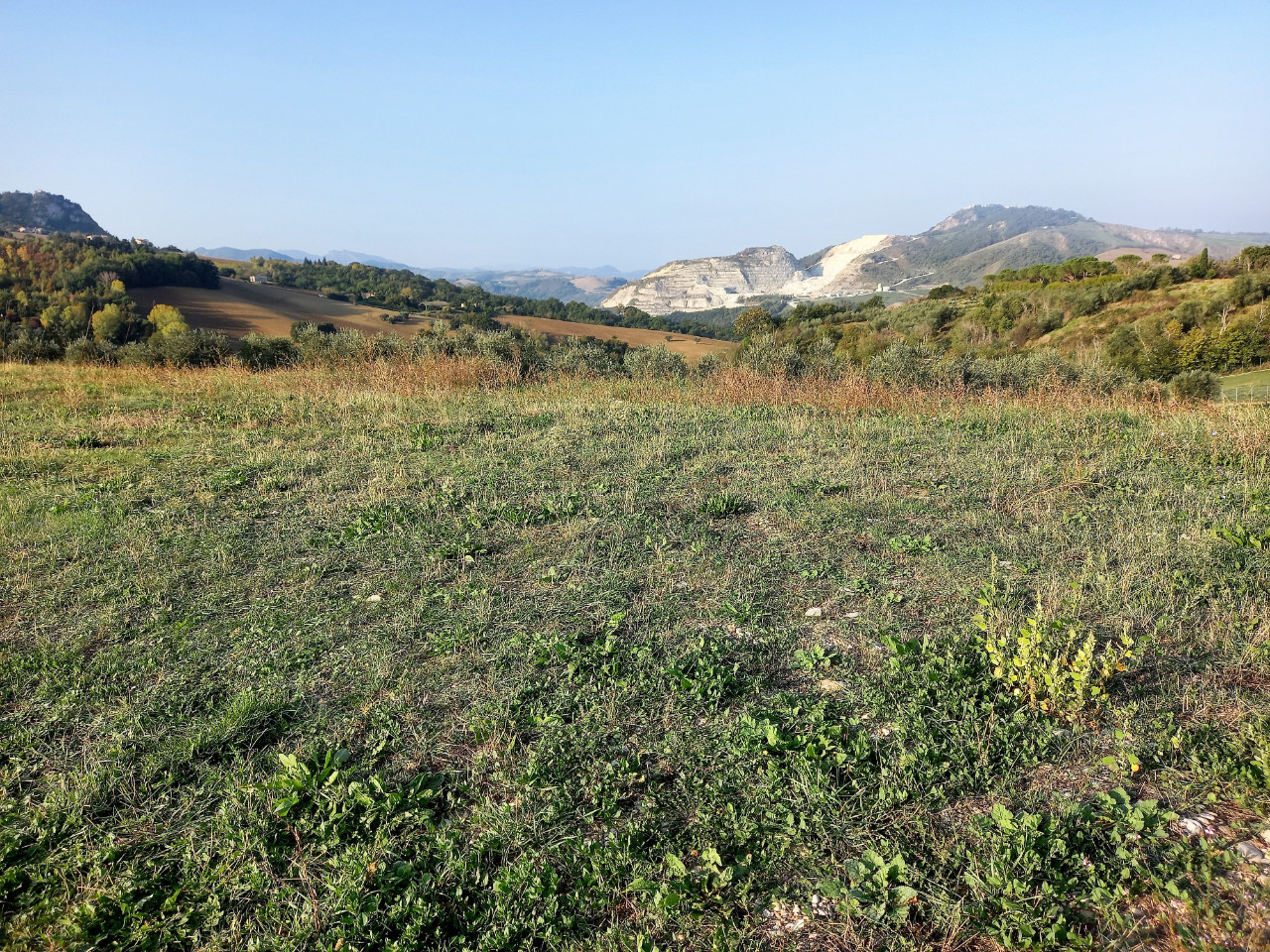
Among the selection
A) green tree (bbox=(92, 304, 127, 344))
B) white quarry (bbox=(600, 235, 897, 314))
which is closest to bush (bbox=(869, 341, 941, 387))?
Result: green tree (bbox=(92, 304, 127, 344))

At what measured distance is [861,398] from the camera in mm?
10992

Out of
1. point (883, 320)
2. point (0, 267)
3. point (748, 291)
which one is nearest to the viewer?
point (0, 267)

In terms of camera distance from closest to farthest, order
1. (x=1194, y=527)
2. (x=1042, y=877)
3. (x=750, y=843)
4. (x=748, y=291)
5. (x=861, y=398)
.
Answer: (x=1042, y=877) → (x=750, y=843) → (x=1194, y=527) → (x=861, y=398) → (x=748, y=291)

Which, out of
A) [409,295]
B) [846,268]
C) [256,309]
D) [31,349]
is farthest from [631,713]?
[846,268]

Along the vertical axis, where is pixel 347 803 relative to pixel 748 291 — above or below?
below

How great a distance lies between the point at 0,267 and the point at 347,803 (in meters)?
58.2

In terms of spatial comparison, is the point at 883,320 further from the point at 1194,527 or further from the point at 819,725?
the point at 819,725

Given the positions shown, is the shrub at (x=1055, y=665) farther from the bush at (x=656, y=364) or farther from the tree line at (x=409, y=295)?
the tree line at (x=409, y=295)

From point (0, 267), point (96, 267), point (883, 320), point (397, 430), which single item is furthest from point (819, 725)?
point (96, 267)

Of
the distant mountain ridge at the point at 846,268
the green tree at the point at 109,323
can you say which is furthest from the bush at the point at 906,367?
the distant mountain ridge at the point at 846,268

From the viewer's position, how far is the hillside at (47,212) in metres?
118

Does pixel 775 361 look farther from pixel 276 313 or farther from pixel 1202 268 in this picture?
pixel 276 313

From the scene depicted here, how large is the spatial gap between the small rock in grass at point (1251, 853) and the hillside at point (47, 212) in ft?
507

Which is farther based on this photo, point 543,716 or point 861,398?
point 861,398
